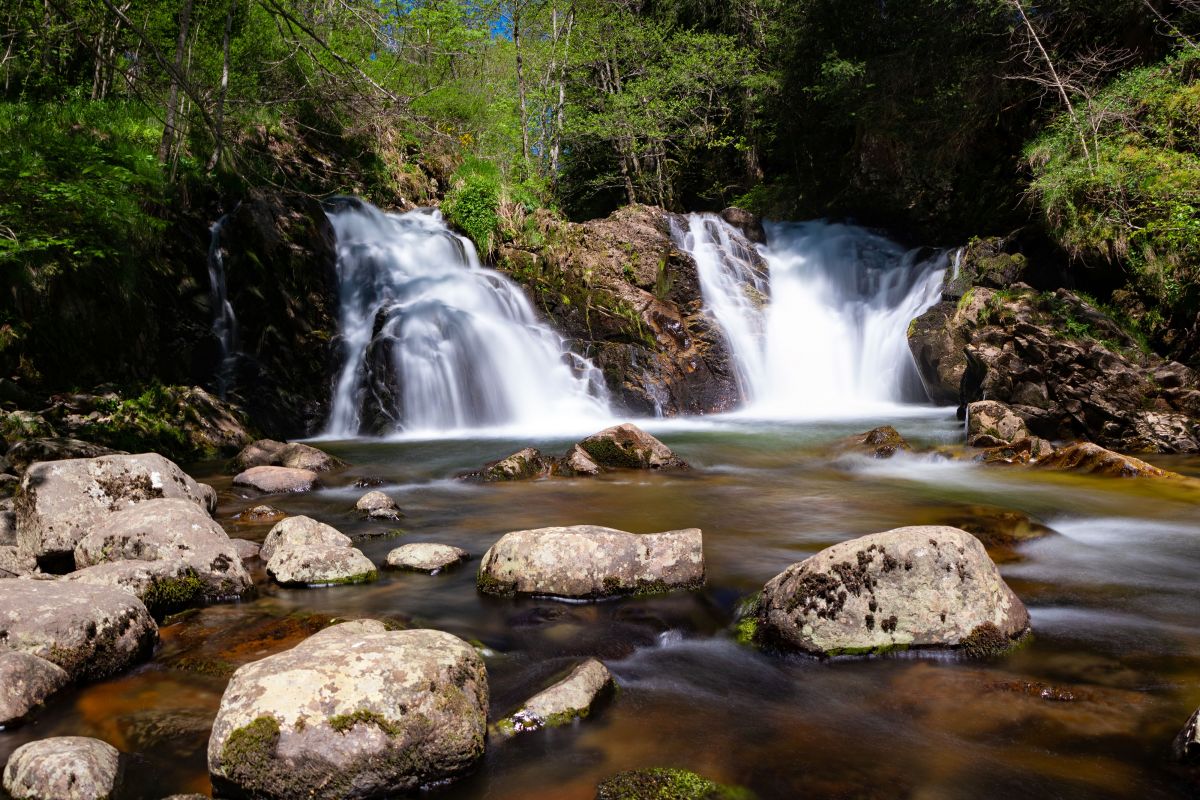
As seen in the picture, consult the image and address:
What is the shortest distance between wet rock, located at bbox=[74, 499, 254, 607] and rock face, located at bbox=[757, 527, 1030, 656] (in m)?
3.66

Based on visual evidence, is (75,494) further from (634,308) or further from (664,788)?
(634,308)

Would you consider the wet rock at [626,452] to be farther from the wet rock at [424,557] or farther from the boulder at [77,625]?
the boulder at [77,625]

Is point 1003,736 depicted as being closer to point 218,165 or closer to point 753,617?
point 753,617

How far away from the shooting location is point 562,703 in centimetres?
331

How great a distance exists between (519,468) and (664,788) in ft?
21.7

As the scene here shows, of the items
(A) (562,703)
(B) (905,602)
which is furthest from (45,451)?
(B) (905,602)

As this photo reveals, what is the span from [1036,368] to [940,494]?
443cm

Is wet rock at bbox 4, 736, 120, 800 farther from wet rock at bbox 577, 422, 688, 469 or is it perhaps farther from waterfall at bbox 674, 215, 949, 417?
waterfall at bbox 674, 215, 949, 417

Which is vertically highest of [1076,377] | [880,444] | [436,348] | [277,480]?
[436,348]

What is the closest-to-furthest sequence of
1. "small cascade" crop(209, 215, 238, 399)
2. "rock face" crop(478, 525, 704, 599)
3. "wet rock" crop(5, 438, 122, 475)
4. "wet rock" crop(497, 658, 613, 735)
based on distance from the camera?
"wet rock" crop(497, 658, 613, 735) → "rock face" crop(478, 525, 704, 599) → "wet rock" crop(5, 438, 122, 475) → "small cascade" crop(209, 215, 238, 399)

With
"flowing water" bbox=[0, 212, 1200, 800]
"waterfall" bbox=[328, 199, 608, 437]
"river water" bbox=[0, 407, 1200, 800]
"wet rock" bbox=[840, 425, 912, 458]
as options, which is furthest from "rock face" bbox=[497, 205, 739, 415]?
"river water" bbox=[0, 407, 1200, 800]

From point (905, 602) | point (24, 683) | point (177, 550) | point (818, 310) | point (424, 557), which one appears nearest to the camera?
point (24, 683)

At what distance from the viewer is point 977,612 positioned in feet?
12.7

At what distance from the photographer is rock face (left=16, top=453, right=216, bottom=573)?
5398 millimetres
